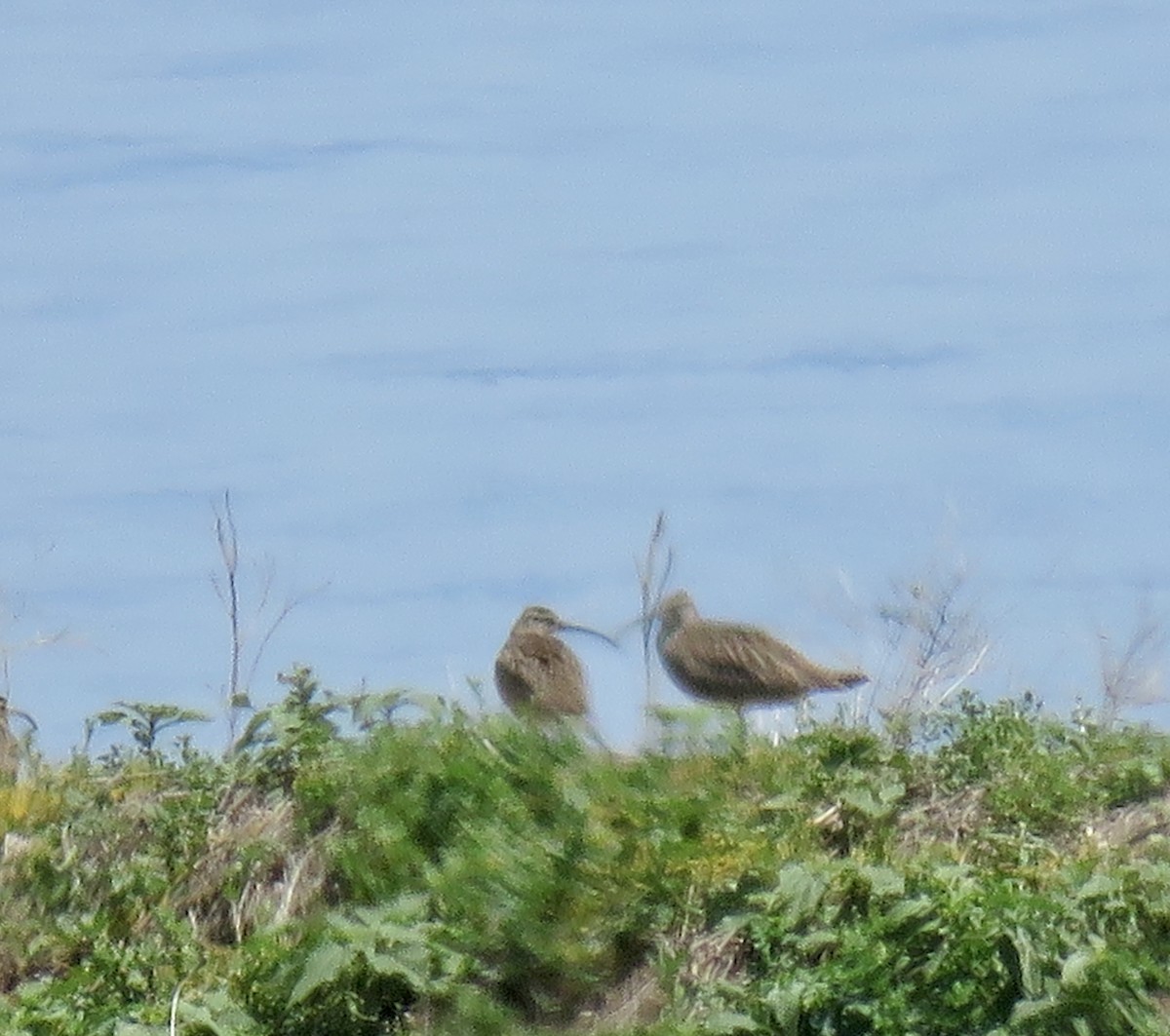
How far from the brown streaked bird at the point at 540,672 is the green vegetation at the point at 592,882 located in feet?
10.5

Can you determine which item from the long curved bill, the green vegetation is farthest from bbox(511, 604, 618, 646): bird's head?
the green vegetation

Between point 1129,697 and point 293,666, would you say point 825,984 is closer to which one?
point 293,666

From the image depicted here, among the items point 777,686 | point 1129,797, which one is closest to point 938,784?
point 1129,797

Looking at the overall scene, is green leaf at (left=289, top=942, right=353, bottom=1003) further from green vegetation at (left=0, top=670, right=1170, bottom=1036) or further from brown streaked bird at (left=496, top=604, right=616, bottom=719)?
brown streaked bird at (left=496, top=604, right=616, bottom=719)

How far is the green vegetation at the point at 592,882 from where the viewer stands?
7.21 m

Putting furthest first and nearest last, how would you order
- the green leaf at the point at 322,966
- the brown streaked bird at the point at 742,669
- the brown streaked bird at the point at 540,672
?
1. the brown streaked bird at the point at 742,669
2. the brown streaked bird at the point at 540,672
3. the green leaf at the point at 322,966

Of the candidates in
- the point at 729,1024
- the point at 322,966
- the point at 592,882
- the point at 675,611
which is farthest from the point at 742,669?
the point at 729,1024

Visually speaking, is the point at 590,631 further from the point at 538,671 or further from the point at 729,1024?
the point at 729,1024

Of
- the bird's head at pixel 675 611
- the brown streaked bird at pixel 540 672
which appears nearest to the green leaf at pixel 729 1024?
the brown streaked bird at pixel 540 672

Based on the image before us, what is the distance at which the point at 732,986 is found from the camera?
745cm

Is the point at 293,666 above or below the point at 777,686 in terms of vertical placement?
above

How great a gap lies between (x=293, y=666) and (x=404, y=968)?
233 cm

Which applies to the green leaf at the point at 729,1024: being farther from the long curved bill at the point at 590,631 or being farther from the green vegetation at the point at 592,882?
the long curved bill at the point at 590,631

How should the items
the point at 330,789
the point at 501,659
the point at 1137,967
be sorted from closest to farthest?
the point at 1137,967
the point at 330,789
the point at 501,659
